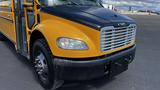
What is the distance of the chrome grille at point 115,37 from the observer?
14.8 feet

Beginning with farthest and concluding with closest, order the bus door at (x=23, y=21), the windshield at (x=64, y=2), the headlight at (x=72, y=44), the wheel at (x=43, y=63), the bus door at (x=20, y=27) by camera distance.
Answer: the bus door at (x=20, y=27) < the bus door at (x=23, y=21) < the windshield at (x=64, y=2) < the wheel at (x=43, y=63) < the headlight at (x=72, y=44)

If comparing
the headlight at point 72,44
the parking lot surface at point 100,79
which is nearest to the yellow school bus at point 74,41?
the headlight at point 72,44

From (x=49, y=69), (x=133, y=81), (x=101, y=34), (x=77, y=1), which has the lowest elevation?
(x=133, y=81)

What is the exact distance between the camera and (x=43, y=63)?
4.98m

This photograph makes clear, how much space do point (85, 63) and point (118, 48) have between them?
863mm

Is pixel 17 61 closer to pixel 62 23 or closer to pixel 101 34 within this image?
pixel 62 23

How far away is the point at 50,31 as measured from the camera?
15.0ft

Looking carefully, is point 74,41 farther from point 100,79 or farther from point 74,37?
point 100,79

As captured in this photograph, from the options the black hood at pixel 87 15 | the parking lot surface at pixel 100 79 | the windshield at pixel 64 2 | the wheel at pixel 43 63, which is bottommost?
the parking lot surface at pixel 100 79

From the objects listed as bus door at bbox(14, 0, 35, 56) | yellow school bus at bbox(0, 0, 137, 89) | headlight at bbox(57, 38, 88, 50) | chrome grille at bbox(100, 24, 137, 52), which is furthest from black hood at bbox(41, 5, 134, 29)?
bus door at bbox(14, 0, 35, 56)

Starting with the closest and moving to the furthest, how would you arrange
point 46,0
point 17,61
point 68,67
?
point 68,67 < point 46,0 < point 17,61

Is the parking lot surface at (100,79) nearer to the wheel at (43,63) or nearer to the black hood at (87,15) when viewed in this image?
the wheel at (43,63)

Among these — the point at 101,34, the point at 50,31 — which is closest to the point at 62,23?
the point at 50,31

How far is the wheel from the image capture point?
4648mm
